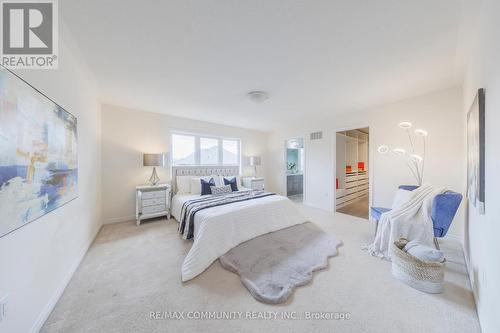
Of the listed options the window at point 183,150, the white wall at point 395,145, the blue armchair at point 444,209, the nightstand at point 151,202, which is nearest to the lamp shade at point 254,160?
the white wall at point 395,145

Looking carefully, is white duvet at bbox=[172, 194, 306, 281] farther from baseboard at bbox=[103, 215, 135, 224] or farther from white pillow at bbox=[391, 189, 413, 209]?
white pillow at bbox=[391, 189, 413, 209]

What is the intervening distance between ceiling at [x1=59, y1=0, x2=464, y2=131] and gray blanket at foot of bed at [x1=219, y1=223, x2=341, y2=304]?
246 centimetres

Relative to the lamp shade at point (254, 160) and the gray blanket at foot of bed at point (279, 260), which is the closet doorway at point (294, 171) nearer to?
the lamp shade at point (254, 160)

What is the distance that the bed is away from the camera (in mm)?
2092

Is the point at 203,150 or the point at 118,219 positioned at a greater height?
the point at 203,150

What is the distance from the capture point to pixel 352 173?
18.4ft

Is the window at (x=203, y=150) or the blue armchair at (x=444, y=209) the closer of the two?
the blue armchair at (x=444, y=209)

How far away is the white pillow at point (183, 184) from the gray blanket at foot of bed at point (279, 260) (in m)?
2.19

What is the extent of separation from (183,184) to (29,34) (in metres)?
3.11

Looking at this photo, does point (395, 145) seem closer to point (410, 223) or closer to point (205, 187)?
point (410, 223)

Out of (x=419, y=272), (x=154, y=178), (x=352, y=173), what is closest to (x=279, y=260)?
(x=419, y=272)

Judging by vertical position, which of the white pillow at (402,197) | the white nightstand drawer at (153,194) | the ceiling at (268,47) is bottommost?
the white nightstand drawer at (153,194)

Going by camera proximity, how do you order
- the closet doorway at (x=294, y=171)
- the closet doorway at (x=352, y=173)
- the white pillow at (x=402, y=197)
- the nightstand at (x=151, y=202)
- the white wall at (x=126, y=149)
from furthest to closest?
1. the closet doorway at (x=294, y=171)
2. the closet doorway at (x=352, y=173)
3. the white wall at (x=126, y=149)
4. the nightstand at (x=151, y=202)
5. the white pillow at (x=402, y=197)

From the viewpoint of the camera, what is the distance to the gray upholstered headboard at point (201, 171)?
4.42 metres
